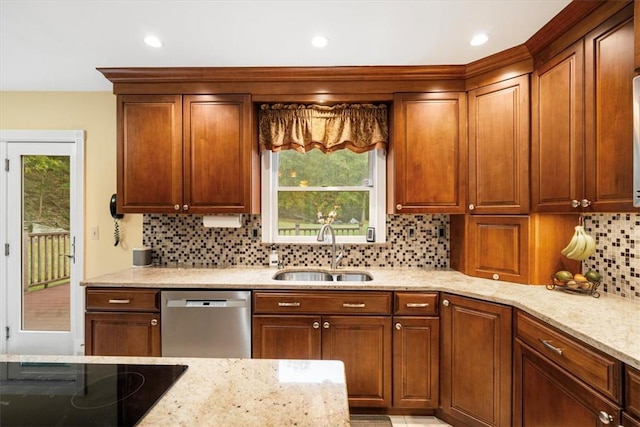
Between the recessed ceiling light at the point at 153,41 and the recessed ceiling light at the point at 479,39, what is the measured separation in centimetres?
201

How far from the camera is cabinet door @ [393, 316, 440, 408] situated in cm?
208

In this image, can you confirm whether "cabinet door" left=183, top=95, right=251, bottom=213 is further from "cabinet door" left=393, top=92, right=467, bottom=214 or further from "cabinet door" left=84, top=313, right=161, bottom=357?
"cabinet door" left=393, top=92, right=467, bottom=214

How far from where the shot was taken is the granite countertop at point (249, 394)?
0.70 m

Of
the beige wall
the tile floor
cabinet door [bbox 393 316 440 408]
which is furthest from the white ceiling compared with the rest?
the tile floor

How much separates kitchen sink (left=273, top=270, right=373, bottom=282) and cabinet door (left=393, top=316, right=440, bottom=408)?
57 cm

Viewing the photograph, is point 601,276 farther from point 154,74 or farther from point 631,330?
point 154,74

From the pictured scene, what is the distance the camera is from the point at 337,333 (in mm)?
2102

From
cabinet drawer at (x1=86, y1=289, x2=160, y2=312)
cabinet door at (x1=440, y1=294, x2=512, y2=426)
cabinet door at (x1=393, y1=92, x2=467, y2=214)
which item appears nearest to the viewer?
cabinet door at (x1=440, y1=294, x2=512, y2=426)

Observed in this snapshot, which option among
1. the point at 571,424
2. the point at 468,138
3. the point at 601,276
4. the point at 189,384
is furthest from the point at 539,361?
the point at 189,384

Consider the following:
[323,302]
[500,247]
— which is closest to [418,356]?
[323,302]

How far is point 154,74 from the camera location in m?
2.39

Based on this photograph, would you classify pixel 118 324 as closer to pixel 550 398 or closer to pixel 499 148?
pixel 550 398

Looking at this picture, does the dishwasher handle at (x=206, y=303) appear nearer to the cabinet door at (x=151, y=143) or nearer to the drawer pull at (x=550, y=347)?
the cabinet door at (x=151, y=143)

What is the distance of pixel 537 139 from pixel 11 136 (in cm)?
428
